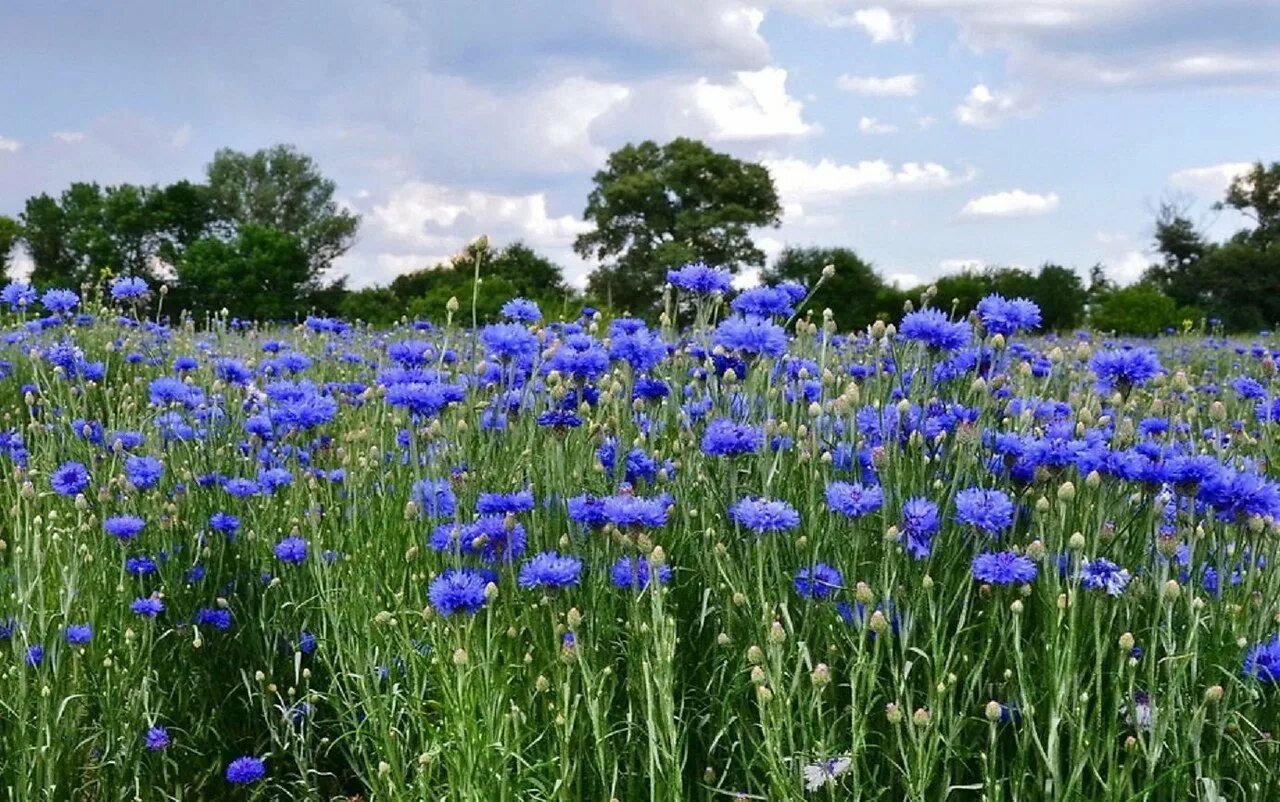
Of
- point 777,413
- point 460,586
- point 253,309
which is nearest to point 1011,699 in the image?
point 460,586

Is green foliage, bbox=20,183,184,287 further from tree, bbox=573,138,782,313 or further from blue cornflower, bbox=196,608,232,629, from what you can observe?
blue cornflower, bbox=196,608,232,629

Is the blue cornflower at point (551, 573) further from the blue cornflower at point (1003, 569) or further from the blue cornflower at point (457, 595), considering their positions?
the blue cornflower at point (1003, 569)

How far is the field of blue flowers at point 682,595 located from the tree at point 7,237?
5423 centimetres

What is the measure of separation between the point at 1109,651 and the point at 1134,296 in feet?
64.2

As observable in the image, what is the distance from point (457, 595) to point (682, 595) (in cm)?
73

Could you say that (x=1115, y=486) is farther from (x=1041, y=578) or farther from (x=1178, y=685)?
(x=1178, y=685)

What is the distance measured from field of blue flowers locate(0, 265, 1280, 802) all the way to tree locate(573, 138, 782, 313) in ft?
129

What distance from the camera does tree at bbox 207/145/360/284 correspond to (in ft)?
180

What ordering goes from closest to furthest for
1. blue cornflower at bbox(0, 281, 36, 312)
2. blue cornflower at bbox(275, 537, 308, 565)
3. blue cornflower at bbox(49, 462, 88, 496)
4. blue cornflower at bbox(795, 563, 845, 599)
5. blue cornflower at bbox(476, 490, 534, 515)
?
blue cornflower at bbox(795, 563, 845, 599) < blue cornflower at bbox(476, 490, 534, 515) < blue cornflower at bbox(275, 537, 308, 565) < blue cornflower at bbox(49, 462, 88, 496) < blue cornflower at bbox(0, 281, 36, 312)

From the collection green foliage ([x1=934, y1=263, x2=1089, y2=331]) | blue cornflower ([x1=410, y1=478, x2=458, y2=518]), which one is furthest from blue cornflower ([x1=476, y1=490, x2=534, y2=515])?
green foliage ([x1=934, y1=263, x2=1089, y2=331])

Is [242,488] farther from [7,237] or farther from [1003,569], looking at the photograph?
[7,237]

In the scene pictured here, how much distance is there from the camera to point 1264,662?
2.53m

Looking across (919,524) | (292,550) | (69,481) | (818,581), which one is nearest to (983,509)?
(919,524)

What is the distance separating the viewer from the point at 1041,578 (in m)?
2.61
